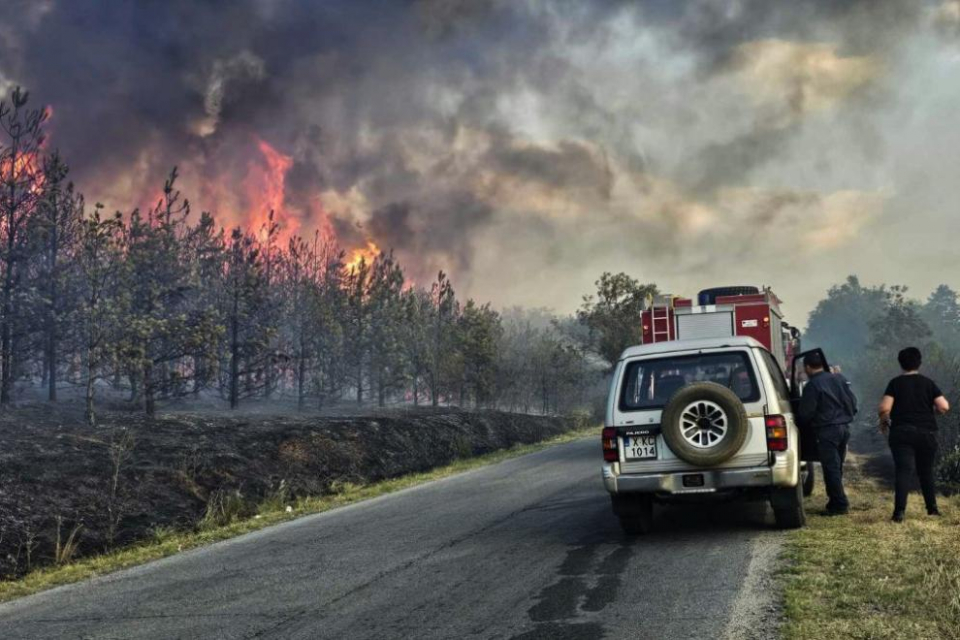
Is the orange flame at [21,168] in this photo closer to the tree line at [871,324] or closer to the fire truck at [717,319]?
the fire truck at [717,319]

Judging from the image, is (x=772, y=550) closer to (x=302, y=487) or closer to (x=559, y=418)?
(x=302, y=487)

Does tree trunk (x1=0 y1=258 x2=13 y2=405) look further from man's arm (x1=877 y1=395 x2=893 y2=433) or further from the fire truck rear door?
man's arm (x1=877 y1=395 x2=893 y2=433)

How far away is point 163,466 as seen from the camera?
14148 millimetres

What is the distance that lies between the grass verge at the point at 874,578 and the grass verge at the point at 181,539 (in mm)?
7285

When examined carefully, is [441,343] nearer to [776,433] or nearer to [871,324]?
[776,433]

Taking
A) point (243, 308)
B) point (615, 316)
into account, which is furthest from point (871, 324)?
point (243, 308)

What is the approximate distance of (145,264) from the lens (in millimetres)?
27047

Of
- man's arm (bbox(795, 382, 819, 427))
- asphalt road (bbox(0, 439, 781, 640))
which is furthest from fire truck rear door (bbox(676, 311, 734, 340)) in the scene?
man's arm (bbox(795, 382, 819, 427))

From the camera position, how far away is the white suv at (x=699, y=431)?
22.5 ft

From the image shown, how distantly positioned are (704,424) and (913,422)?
2.83 meters

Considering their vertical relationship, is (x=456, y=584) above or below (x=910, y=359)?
below

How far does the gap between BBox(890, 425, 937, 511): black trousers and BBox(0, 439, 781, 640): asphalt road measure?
1626 millimetres

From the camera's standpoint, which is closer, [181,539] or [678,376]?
[678,376]

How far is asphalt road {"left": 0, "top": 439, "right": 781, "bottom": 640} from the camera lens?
16.3 feet
